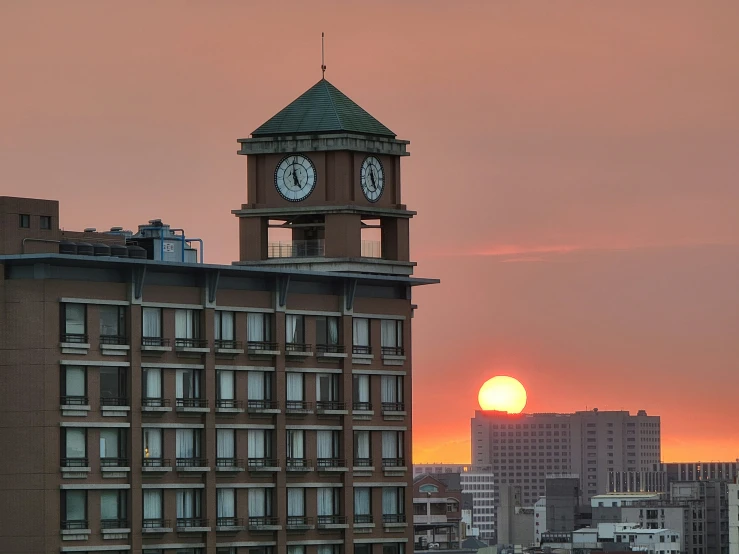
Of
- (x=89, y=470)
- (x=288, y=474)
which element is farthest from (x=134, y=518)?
(x=288, y=474)

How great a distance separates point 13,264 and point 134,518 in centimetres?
Answer: 1467

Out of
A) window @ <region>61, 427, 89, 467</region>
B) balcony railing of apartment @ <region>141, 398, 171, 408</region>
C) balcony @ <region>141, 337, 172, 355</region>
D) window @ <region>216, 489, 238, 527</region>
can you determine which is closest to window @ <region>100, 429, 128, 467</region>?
window @ <region>61, 427, 89, 467</region>

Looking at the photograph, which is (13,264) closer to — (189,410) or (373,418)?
(189,410)

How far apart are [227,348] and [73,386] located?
417 inches

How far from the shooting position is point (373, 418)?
12794cm

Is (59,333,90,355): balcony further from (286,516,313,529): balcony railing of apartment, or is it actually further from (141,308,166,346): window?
(286,516,313,529): balcony railing of apartment

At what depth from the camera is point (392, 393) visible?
12938cm

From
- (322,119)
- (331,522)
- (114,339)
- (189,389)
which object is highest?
(322,119)

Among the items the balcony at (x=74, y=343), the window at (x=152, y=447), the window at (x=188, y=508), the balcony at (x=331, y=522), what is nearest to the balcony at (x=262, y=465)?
the window at (x=188, y=508)

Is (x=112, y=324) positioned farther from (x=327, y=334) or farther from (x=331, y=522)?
(x=331, y=522)

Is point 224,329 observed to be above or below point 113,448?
above

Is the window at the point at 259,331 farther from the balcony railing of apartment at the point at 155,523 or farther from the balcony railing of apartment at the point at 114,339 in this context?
the balcony railing of apartment at the point at 155,523

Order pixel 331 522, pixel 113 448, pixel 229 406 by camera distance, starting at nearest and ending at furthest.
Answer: pixel 113 448 < pixel 229 406 < pixel 331 522

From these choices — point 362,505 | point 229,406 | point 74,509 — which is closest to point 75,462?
point 74,509
